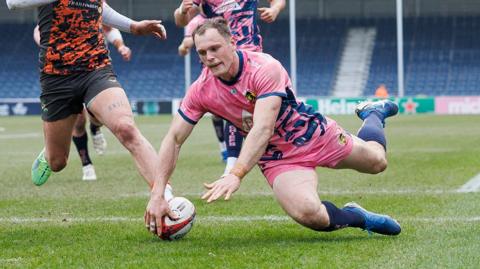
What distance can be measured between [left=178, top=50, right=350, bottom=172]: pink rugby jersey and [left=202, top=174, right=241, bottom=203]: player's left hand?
0.85 meters

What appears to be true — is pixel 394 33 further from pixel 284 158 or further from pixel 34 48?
pixel 284 158

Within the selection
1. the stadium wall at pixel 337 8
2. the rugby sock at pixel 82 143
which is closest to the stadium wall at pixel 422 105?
the stadium wall at pixel 337 8

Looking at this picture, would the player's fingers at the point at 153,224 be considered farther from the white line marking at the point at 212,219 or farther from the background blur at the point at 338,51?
the background blur at the point at 338,51

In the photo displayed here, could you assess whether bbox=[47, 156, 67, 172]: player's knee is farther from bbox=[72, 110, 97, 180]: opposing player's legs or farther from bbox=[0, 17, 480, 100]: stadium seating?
bbox=[0, 17, 480, 100]: stadium seating

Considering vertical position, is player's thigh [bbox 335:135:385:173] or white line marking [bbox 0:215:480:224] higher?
player's thigh [bbox 335:135:385:173]

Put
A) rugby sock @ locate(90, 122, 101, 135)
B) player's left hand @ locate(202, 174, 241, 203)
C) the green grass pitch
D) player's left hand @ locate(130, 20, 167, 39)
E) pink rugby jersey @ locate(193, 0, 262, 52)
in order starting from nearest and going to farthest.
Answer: player's left hand @ locate(202, 174, 241, 203), the green grass pitch, player's left hand @ locate(130, 20, 167, 39), pink rugby jersey @ locate(193, 0, 262, 52), rugby sock @ locate(90, 122, 101, 135)

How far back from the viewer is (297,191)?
21.2ft

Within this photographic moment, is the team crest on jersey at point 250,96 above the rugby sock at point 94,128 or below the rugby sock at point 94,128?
above

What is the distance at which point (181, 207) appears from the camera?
6.87 meters

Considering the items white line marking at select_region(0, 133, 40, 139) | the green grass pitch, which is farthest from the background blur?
the green grass pitch

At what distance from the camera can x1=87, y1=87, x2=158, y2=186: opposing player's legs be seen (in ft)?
23.9

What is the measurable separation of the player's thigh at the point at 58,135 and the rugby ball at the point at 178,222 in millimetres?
1460

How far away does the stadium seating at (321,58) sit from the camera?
45156mm

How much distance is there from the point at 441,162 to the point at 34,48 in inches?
1505
